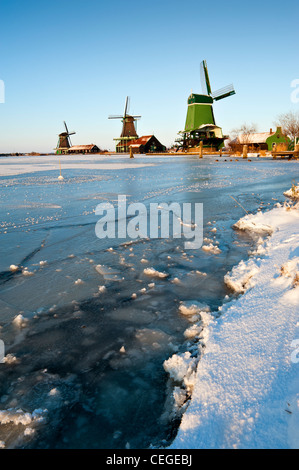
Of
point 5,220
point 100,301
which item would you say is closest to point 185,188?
point 5,220

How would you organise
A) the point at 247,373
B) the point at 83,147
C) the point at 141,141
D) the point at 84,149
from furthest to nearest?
the point at 83,147 → the point at 84,149 → the point at 141,141 → the point at 247,373

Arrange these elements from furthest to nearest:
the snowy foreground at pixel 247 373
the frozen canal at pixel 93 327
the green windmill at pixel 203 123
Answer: the green windmill at pixel 203 123 < the frozen canal at pixel 93 327 < the snowy foreground at pixel 247 373

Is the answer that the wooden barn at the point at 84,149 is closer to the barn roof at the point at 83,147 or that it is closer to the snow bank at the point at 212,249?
the barn roof at the point at 83,147

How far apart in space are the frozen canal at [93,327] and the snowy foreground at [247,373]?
0.20 m

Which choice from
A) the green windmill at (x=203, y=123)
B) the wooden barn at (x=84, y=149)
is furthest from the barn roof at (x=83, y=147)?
the green windmill at (x=203, y=123)

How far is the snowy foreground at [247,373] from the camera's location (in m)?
1.24

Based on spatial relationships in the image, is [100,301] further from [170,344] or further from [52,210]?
[52,210]

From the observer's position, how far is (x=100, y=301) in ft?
9.34

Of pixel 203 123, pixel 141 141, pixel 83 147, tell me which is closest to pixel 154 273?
pixel 203 123

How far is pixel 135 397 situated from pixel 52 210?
20.0 feet

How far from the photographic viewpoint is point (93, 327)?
2.41 metres

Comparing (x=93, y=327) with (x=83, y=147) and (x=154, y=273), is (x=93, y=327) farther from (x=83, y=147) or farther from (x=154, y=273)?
(x=83, y=147)

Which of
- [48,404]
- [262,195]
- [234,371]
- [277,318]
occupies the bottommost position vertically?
[48,404]

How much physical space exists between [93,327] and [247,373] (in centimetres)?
138
